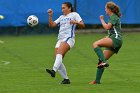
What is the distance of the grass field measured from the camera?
12.5 m

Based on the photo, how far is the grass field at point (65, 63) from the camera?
12461 millimetres

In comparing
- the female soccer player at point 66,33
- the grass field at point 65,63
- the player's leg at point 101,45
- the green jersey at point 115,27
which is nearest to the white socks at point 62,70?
the female soccer player at point 66,33

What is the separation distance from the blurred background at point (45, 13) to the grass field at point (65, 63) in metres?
Result: 1.01

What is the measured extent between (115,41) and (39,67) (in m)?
4.56

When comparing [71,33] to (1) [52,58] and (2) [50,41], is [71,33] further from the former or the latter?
(2) [50,41]

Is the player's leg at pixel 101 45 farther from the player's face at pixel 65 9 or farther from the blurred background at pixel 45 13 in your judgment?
the blurred background at pixel 45 13

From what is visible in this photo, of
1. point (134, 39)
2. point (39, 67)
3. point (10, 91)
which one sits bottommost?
point (134, 39)

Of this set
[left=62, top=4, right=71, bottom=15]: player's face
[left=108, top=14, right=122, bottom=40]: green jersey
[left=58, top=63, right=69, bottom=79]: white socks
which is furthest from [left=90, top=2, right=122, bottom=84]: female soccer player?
[left=62, top=4, right=71, bottom=15]: player's face

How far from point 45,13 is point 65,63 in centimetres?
973

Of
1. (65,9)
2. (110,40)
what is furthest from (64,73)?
(65,9)

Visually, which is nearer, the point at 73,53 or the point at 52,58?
the point at 52,58

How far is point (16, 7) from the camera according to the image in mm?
27266

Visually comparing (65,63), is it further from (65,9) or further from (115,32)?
(115,32)

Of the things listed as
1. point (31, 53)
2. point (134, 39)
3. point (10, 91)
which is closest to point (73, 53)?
point (31, 53)
